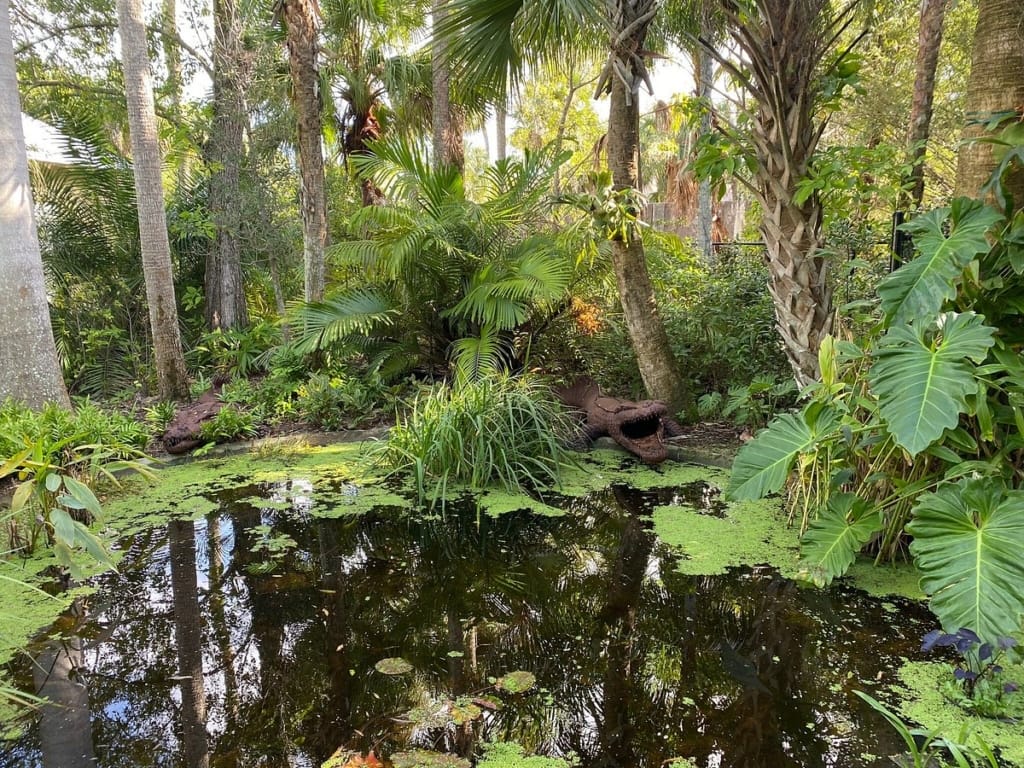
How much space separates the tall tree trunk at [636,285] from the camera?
4621 millimetres

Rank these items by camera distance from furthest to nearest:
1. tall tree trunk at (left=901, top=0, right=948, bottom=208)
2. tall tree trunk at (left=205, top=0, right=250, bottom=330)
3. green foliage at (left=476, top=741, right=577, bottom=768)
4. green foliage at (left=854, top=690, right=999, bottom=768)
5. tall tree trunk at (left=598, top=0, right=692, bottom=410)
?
tall tree trunk at (left=205, top=0, right=250, bottom=330) < tall tree trunk at (left=901, top=0, right=948, bottom=208) < tall tree trunk at (left=598, top=0, right=692, bottom=410) < green foliage at (left=476, top=741, right=577, bottom=768) < green foliage at (left=854, top=690, right=999, bottom=768)

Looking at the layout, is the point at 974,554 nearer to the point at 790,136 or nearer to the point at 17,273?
the point at 790,136

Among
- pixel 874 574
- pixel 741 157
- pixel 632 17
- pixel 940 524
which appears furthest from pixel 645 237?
pixel 940 524

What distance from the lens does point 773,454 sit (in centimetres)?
257

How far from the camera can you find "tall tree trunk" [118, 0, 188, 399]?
5124mm

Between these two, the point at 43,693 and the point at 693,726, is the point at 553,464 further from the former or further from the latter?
the point at 43,693

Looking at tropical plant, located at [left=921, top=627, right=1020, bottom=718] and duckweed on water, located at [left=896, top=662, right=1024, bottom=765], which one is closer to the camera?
duckweed on water, located at [left=896, top=662, right=1024, bottom=765]

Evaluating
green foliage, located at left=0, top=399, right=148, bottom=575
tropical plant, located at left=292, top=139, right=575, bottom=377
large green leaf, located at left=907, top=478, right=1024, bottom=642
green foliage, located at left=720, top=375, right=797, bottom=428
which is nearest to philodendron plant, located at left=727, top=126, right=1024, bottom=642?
large green leaf, located at left=907, top=478, right=1024, bottom=642

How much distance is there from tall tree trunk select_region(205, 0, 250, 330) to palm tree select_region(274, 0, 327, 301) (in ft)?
5.83

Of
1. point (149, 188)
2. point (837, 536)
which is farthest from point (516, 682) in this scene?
point (149, 188)

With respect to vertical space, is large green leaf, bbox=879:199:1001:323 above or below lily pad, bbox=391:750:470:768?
above

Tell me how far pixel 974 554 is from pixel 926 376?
548 mm

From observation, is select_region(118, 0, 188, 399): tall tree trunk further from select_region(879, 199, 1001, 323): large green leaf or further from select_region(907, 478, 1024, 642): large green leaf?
select_region(907, 478, 1024, 642): large green leaf

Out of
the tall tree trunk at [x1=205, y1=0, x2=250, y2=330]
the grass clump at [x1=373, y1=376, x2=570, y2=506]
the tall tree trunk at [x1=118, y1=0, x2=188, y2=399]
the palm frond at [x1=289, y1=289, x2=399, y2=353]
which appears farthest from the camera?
the tall tree trunk at [x1=205, y1=0, x2=250, y2=330]
